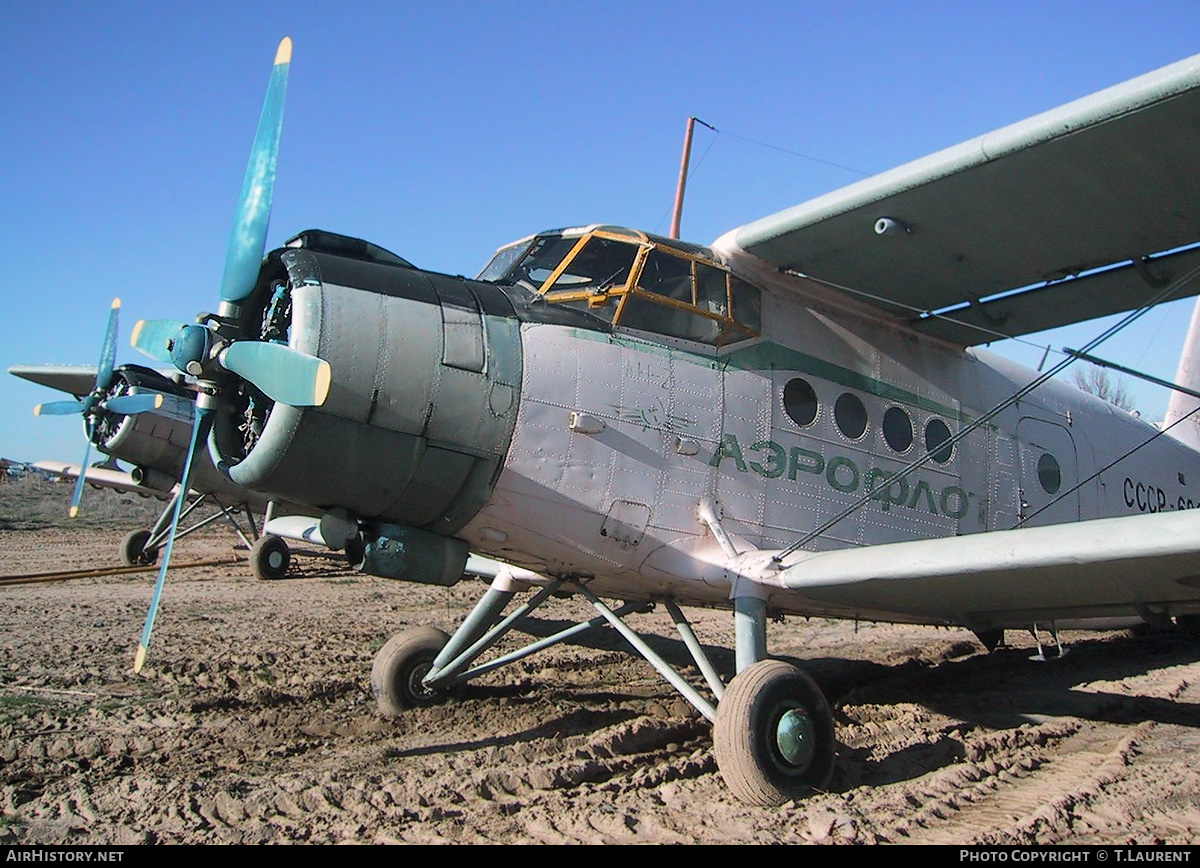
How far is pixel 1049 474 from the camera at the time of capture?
749 centimetres

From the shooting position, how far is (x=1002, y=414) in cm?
714

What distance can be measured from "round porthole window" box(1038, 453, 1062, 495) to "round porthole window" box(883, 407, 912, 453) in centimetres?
172

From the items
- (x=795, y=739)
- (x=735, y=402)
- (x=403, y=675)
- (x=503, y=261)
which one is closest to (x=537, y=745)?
(x=403, y=675)

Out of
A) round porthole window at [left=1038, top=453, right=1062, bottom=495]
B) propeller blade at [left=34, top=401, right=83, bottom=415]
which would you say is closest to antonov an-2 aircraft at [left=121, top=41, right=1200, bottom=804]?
round porthole window at [left=1038, top=453, right=1062, bottom=495]

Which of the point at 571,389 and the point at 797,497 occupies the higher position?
the point at 571,389

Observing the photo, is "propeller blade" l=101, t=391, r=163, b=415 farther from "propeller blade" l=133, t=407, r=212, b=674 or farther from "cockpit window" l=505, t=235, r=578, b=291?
"cockpit window" l=505, t=235, r=578, b=291

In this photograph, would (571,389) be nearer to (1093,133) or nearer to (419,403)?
(419,403)

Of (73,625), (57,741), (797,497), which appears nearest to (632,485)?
(797,497)

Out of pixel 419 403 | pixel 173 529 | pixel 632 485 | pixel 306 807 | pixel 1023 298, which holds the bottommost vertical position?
pixel 306 807

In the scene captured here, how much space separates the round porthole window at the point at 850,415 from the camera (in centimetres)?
612

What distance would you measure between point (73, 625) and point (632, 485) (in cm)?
690

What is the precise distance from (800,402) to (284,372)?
337cm

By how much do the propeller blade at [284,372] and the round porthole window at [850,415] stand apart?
11.7 feet

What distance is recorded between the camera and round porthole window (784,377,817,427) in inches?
232
